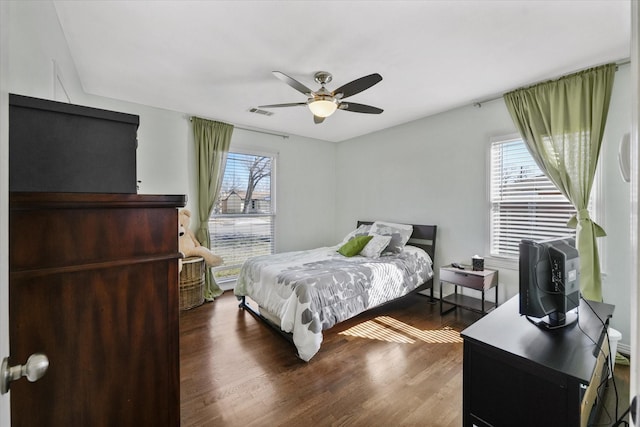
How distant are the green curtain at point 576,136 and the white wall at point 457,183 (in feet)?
0.44

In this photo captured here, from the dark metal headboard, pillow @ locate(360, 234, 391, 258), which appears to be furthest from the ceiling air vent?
the dark metal headboard

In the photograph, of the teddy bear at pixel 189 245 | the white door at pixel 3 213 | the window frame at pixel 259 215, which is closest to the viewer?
the white door at pixel 3 213

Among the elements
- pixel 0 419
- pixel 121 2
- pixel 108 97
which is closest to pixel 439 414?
pixel 0 419

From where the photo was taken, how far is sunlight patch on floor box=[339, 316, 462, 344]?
2.71 m

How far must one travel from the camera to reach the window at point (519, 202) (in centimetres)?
289

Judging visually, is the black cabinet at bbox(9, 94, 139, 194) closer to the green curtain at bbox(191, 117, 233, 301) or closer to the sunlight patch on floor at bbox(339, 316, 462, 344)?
the sunlight patch on floor at bbox(339, 316, 462, 344)

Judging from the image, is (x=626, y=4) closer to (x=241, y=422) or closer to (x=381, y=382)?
(x=381, y=382)

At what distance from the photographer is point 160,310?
0.88m

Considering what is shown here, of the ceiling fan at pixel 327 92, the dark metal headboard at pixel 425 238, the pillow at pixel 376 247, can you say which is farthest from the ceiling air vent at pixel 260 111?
the dark metal headboard at pixel 425 238

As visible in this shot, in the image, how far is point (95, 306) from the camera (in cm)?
78

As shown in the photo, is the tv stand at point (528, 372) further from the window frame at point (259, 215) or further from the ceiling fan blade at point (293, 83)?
the window frame at point (259, 215)

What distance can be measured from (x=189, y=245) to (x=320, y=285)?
201 centimetres

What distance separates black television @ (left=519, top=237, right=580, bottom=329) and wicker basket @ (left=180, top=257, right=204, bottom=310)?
11.0ft

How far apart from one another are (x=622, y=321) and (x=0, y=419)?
389 centimetres
